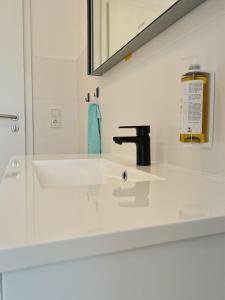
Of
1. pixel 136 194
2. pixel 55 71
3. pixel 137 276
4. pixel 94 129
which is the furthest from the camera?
pixel 55 71

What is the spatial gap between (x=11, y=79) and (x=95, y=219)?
1883 millimetres

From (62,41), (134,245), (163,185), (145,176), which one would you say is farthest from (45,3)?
(134,245)

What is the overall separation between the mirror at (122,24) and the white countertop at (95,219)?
0.52 metres

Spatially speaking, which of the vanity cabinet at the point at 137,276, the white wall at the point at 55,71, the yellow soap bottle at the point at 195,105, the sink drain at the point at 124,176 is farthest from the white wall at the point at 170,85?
the white wall at the point at 55,71

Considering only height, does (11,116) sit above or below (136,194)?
above

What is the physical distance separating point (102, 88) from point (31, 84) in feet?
2.46

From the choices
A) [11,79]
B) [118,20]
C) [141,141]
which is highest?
[118,20]

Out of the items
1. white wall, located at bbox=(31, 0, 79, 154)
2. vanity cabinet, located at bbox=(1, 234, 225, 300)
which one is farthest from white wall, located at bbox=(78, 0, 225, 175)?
white wall, located at bbox=(31, 0, 79, 154)

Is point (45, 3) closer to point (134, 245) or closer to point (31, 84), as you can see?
point (31, 84)

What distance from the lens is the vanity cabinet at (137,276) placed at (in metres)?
0.29

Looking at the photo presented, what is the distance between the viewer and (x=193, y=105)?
629 millimetres

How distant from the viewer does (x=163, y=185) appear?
573 millimetres

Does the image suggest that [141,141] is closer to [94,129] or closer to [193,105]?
[193,105]

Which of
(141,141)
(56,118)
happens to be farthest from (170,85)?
(56,118)
